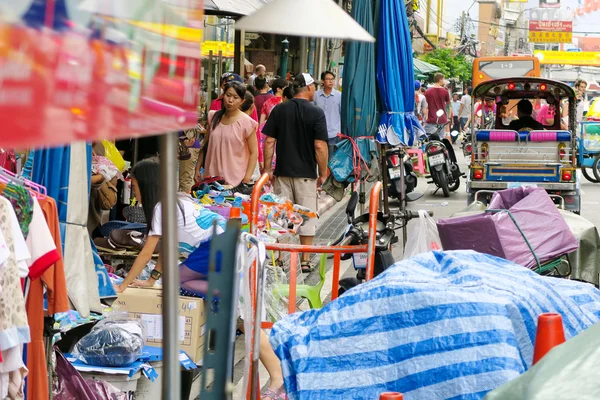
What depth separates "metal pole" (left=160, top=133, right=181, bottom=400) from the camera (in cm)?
172

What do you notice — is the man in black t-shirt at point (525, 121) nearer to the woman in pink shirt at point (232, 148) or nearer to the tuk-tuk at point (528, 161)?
the tuk-tuk at point (528, 161)

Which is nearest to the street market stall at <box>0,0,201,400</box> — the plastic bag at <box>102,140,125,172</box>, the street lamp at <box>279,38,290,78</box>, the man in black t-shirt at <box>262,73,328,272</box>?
the plastic bag at <box>102,140,125,172</box>

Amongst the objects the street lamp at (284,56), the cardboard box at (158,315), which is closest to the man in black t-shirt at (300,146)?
the cardboard box at (158,315)

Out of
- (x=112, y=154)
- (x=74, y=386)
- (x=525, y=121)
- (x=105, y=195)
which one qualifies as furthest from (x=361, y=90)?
(x=74, y=386)

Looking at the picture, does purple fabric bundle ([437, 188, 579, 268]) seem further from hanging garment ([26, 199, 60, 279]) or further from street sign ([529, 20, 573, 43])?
street sign ([529, 20, 573, 43])

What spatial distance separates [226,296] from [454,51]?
61543 mm

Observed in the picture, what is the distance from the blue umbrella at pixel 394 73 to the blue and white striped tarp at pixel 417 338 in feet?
20.7

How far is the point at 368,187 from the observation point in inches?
439

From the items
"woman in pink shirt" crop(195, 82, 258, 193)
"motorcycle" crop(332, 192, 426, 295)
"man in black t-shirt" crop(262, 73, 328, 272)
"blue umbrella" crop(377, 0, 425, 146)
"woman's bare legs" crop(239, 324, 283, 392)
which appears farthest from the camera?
"blue umbrella" crop(377, 0, 425, 146)

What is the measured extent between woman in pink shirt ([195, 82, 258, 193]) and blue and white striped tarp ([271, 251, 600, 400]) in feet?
18.3

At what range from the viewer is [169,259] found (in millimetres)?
1741

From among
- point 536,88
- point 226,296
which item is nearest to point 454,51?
point 536,88

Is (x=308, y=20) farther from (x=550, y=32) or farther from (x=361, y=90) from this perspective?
(x=550, y=32)

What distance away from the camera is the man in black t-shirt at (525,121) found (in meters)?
14.0
